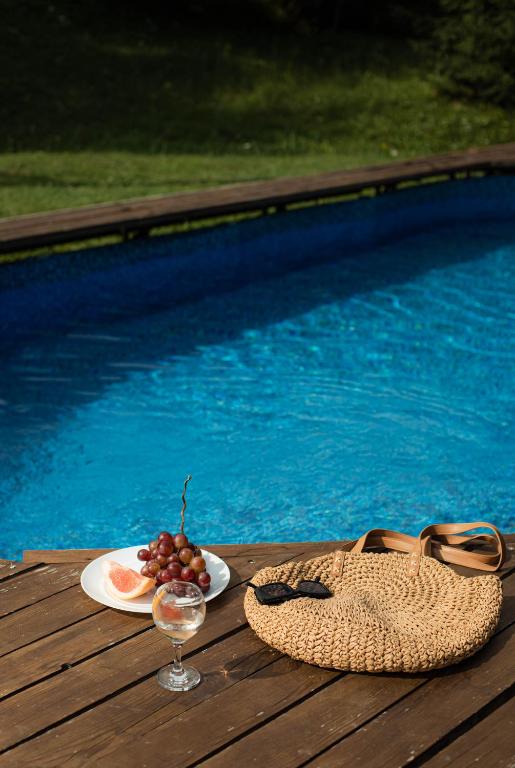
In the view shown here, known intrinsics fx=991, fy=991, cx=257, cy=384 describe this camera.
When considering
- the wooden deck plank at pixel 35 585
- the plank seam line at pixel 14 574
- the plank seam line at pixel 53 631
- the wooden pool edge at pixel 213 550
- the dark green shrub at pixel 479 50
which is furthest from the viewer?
the dark green shrub at pixel 479 50

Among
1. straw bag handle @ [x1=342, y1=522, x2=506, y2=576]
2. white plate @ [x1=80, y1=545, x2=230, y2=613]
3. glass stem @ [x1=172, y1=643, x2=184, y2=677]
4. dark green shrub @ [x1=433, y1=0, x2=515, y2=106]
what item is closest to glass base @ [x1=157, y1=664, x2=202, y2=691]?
glass stem @ [x1=172, y1=643, x2=184, y2=677]

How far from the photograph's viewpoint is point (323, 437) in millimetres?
6039

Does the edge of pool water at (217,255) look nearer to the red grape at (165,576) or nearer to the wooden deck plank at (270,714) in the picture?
the red grape at (165,576)

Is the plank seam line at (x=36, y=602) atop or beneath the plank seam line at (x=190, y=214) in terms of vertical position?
atop

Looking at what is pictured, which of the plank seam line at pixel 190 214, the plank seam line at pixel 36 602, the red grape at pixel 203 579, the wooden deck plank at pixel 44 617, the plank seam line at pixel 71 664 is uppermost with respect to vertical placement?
the red grape at pixel 203 579

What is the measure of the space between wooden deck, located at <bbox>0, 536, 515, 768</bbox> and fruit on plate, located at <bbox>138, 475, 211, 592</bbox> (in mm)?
118

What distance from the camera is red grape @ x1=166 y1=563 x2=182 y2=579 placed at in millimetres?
2785

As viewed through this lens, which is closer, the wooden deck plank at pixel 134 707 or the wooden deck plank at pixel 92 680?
the wooden deck plank at pixel 134 707

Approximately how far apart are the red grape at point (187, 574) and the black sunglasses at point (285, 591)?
16 centimetres

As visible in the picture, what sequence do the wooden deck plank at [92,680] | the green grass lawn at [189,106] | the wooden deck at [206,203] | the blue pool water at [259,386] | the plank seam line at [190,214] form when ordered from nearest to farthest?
the wooden deck plank at [92,680] → the blue pool water at [259,386] → the plank seam line at [190,214] → the wooden deck at [206,203] → the green grass lawn at [189,106]

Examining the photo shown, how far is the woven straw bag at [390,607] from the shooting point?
2482mm

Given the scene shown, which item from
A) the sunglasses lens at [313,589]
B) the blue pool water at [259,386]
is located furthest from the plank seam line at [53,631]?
the blue pool water at [259,386]

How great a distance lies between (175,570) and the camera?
2789 millimetres

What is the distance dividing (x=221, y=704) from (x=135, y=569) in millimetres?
679
